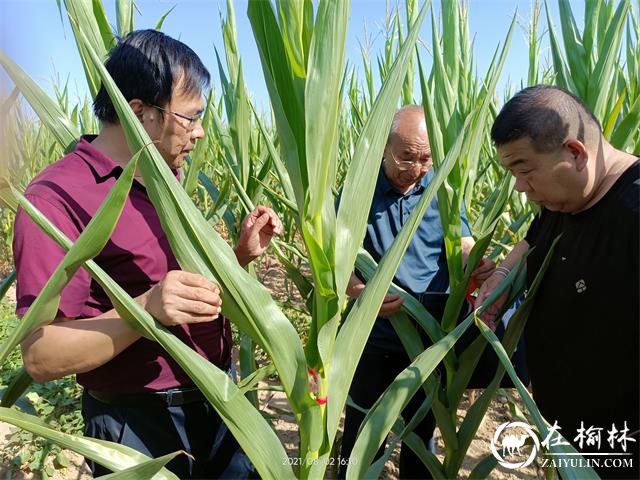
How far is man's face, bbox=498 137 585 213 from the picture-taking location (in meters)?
0.89

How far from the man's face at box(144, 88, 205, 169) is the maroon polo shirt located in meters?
0.09

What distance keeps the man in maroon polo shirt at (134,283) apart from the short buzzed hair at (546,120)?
1.63 ft

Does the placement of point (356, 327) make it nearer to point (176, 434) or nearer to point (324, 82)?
point (324, 82)

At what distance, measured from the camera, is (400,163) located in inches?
Answer: 55.5

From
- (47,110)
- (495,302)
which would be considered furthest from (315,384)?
(47,110)

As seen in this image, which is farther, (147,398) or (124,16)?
(124,16)

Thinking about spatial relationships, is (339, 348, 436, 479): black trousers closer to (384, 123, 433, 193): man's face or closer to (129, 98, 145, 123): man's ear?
(384, 123, 433, 193): man's face

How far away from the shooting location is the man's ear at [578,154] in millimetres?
883

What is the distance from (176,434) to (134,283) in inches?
12.8

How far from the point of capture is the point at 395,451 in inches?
72.9

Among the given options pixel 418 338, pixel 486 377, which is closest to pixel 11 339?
pixel 418 338

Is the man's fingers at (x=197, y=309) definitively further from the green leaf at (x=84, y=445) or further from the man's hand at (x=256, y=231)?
the man's hand at (x=256, y=231)

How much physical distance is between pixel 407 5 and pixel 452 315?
0.81 meters

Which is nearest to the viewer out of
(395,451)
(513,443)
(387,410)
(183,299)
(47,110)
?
(183,299)
